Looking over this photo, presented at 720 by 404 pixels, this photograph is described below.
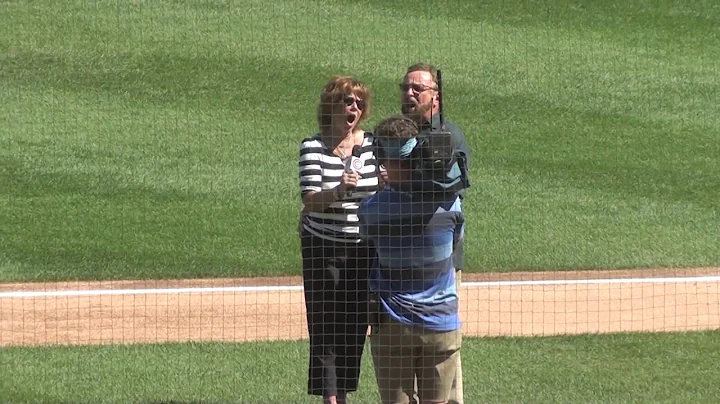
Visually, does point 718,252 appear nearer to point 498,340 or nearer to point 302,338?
point 498,340

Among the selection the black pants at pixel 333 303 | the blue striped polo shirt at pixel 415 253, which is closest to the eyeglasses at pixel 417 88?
the blue striped polo shirt at pixel 415 253

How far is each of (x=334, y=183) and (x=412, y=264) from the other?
1.00 m

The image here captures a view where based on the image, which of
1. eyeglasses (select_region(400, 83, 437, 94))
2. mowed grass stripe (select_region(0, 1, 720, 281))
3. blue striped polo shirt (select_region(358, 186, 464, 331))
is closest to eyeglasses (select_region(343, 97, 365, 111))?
eyeglasses (select_region(400, 83, 437, 94))

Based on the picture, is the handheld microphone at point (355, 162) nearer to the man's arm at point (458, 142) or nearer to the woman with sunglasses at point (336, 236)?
the woman with sunglasses at point (336, 236)

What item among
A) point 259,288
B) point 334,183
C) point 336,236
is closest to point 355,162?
point 334,183

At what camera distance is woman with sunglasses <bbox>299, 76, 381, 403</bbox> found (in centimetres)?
678

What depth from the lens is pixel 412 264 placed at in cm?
599

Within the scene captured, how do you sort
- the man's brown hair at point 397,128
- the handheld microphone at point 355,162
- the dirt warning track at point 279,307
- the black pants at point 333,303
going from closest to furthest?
1. the man's brown hair at point 397,128
2. the handheld microphone at point 355,162
3. the black pants at point 333,303
4. the dirt warning track at point 279,307

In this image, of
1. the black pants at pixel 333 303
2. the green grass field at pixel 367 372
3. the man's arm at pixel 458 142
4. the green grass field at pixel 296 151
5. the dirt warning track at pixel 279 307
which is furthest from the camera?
the dirt warning track at pixel 279 307

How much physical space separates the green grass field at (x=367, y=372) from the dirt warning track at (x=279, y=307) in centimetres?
42

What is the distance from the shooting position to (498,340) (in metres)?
9.21

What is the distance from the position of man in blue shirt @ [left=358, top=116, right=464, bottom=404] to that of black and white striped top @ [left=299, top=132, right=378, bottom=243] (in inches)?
26.1

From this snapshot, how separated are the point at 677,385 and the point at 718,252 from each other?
4.14m

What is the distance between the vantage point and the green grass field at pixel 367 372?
26.2 feet
